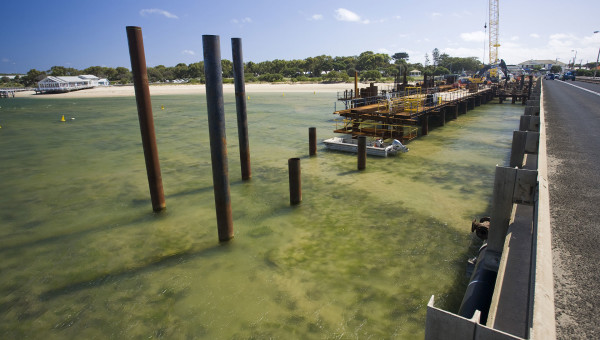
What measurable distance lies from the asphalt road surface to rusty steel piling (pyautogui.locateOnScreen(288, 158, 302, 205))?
21.9ft

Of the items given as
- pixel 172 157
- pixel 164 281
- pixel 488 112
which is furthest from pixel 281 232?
pixel 488 112

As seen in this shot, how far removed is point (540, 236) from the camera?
4.47m

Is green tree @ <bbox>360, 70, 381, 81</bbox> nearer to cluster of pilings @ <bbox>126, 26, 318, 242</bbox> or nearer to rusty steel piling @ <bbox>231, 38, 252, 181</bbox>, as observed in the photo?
rusty steel piling @ <bbox>231, 38, 252, 181</bbox>

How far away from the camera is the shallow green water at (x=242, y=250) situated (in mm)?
6477

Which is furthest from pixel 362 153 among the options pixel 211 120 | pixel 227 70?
pixel 227 70

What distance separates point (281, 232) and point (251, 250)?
4.08 feet

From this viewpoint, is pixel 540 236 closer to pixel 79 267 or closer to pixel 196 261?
pixel 196 261

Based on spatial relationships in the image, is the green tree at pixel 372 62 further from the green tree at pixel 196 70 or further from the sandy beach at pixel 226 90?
Answer: the green tree at pixel 196 70

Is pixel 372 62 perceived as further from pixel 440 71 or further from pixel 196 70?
pixel 196 70

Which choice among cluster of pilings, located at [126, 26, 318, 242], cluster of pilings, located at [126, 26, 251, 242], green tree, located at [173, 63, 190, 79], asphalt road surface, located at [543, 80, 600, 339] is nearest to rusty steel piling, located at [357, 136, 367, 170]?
cluster of pilings, located at [126, 26, 318, 242]

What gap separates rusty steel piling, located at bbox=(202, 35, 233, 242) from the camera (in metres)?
7.83

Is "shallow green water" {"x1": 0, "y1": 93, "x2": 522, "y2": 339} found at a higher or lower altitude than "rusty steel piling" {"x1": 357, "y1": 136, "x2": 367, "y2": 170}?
lower

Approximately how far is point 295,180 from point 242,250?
11.1 ft

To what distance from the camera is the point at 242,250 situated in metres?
8.87
